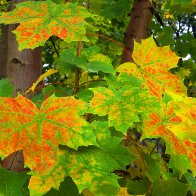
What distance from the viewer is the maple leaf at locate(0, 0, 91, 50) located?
3.63 ft

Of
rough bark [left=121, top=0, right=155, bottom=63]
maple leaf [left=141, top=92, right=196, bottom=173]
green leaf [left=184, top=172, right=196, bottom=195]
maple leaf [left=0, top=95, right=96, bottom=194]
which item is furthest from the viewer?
rough bark [left=121, top=0, right=155, bottom=63]

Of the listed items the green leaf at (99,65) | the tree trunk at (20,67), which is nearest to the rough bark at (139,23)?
the tree trunk at (20,67)

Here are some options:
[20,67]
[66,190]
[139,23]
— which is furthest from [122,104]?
[139,23]

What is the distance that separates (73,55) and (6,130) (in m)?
0.43

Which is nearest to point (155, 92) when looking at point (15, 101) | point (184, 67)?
point (15, 101)

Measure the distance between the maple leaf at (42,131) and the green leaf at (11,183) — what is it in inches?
4.7

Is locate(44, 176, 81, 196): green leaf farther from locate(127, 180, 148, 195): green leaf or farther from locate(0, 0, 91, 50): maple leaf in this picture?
locate(0, 0, 91, 50): maple leaf

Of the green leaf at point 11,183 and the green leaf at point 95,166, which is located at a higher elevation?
the green leaf at point 95,166

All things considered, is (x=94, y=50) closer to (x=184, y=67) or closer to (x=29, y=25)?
(x=29, y=25)

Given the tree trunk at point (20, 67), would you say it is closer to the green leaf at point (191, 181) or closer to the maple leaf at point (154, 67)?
the maple leaf at point (154, 67)

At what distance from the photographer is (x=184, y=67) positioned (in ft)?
10.6

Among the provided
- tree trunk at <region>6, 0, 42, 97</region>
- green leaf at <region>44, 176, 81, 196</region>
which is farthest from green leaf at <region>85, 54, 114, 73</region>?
tree trunk at <region>6, 0, 42, 97</region>

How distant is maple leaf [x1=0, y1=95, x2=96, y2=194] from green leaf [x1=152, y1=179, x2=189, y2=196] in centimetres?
38

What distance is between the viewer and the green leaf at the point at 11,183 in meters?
0.92
